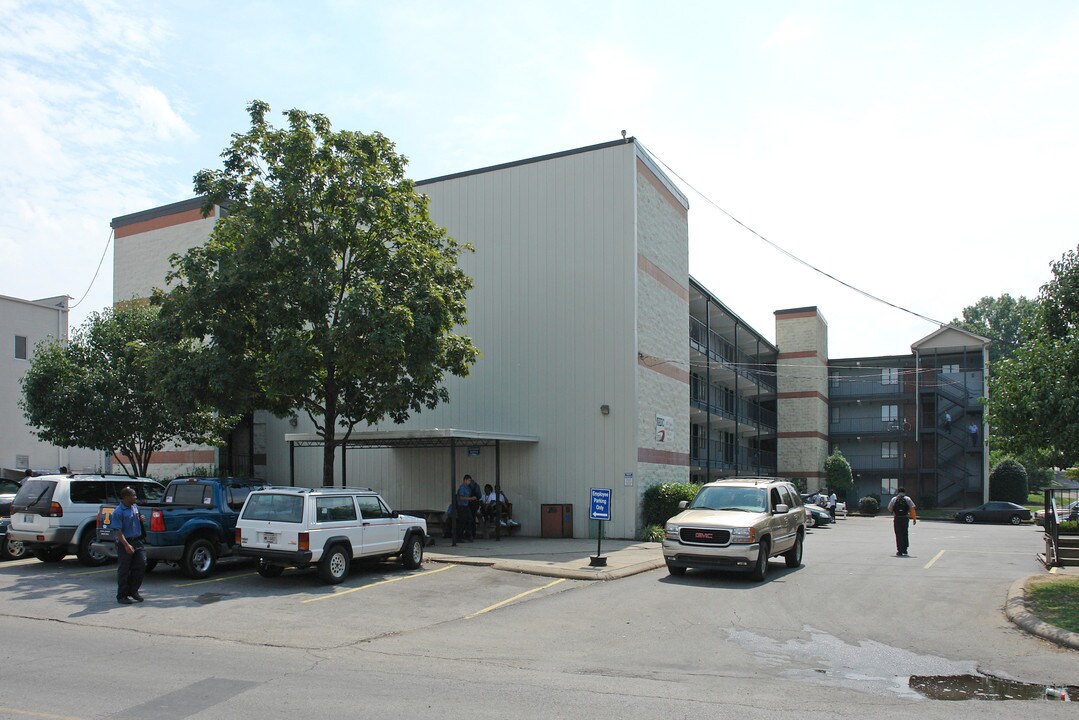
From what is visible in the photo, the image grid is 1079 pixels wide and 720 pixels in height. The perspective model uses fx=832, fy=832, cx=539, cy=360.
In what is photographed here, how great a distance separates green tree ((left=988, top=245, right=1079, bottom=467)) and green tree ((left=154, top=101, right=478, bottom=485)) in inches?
435

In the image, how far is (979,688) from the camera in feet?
27.5

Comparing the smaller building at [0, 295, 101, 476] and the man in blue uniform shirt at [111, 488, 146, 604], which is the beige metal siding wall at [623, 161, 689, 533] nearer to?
the man in blue uniform shirt at [111, 488, 146, 604]

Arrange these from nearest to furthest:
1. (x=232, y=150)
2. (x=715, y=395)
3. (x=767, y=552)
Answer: (x=767, y=552)
(x=232, y=150)
(x=715, y=395)

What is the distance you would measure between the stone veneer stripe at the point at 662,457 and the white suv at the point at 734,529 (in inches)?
243

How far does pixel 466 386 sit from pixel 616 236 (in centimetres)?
670

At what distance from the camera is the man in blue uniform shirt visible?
41.2 ft

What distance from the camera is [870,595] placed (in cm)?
1462

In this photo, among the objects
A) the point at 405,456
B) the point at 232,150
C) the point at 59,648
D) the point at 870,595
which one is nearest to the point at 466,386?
the point at 405,456

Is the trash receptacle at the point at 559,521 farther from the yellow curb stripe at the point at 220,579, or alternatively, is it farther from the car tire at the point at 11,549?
the car tire at the point at 11,549

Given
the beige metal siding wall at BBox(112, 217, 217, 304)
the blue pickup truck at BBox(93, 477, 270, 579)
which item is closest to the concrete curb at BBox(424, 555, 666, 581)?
the blue pickup truck at BBox(93, 477, 270, 579)

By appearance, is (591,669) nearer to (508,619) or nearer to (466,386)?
(508,619)

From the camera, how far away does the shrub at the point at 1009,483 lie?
49438 millimetres

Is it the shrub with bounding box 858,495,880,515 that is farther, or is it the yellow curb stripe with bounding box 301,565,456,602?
the shrub with bounding box 858,495,880,515

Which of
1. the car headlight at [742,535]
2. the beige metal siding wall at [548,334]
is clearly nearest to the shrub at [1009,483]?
the beige metal siding wall at [548,334]
